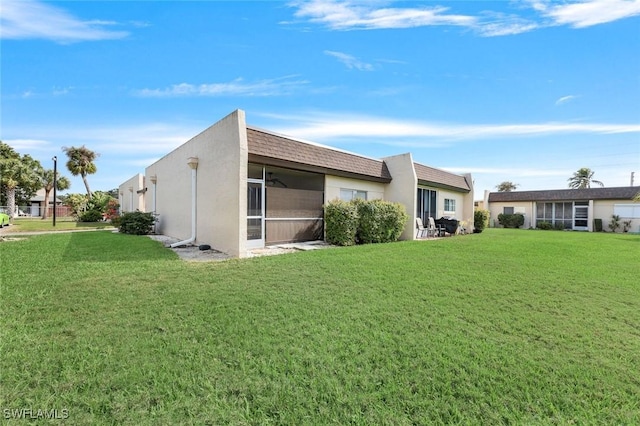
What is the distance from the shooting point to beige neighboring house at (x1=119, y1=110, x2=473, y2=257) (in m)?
8.58

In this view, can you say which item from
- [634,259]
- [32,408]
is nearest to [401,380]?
[32,408]

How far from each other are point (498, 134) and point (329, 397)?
1861 centimetres

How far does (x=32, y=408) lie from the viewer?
2195 mm

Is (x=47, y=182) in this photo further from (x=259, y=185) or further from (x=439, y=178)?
(x=439, y=178)

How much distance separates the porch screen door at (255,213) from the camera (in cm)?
972

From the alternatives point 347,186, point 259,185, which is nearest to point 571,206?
point 347,186

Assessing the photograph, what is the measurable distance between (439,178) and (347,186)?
7447 millimetres

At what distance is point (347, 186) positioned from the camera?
12.8 metres

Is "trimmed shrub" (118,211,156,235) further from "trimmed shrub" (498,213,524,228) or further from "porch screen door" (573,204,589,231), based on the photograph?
"porch screen door" (573,204,589,231)

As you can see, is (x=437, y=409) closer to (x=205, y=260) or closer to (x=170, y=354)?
(x=170, y=354)

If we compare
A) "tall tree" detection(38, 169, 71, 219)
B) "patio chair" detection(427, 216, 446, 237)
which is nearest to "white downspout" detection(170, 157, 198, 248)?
"patio chair" detection(427, 216, 446, 237)

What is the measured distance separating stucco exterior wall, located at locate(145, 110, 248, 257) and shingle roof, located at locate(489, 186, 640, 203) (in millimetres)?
29376

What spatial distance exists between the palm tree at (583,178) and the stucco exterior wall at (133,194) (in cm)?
6108

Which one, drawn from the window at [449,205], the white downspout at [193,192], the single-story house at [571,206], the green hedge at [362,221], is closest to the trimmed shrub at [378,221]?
the green hedge at [362,221]
